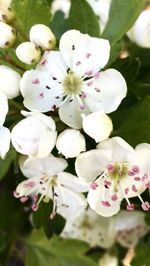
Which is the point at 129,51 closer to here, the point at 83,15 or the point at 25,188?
Result: the point at 83,15

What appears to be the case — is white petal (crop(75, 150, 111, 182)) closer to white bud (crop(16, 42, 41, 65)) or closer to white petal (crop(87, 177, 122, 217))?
white petal (crop(87, 177, 122, 217))

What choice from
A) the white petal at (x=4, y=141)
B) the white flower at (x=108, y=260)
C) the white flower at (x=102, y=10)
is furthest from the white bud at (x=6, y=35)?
the white flower at (x=108, y=260)

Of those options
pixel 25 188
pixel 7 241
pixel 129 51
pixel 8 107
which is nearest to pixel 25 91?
pixel 8 107

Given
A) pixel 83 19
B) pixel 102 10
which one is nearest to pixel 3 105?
pixel 83 19

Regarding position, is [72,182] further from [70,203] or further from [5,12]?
[5,12]

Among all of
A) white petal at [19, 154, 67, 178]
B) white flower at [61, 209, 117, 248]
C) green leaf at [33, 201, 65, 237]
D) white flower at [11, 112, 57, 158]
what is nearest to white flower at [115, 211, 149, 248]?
white flower at [61, 209, 117, 248]

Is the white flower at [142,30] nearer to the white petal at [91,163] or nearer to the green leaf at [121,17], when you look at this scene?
the green leaf at [121,17]
